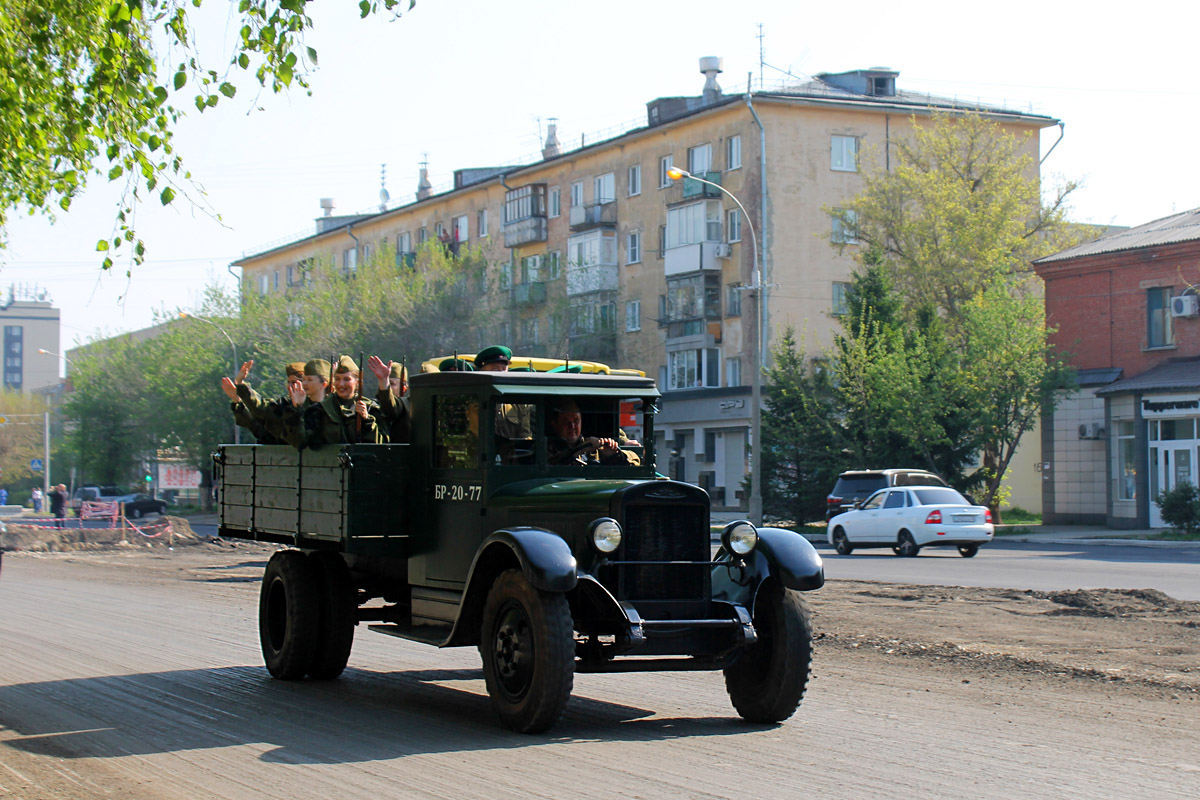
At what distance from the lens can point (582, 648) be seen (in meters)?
A: 8.48

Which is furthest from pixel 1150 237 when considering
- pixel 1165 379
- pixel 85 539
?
pixel 85 539

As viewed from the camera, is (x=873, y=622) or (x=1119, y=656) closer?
(x=1119, y=656)

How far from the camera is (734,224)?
5441cm

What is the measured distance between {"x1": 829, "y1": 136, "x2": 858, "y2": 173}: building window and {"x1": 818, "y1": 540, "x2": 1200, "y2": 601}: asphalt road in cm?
2458


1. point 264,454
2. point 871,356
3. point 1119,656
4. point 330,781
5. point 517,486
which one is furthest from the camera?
point 871,356

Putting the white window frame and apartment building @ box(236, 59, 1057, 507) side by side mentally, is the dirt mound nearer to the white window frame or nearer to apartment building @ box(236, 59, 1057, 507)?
apartment building @ box(236, 59, 1057, 507)

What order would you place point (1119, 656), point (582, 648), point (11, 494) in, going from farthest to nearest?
point (11, 494), point (1119, 656), point (582, 648)

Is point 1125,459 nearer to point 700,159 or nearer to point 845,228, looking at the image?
point 845,228

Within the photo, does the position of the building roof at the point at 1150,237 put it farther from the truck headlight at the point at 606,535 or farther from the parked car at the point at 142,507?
the parked car at the point at 142,507

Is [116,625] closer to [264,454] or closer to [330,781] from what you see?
[264,454]

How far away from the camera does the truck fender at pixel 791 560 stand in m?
8.61

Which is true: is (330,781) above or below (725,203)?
below

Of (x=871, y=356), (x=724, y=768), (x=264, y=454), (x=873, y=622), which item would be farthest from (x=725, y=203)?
(x=724, y=768)

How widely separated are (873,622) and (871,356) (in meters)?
26.1
